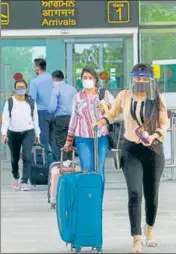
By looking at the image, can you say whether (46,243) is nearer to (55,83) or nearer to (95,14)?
(55,83)

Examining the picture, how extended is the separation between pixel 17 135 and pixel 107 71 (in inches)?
237

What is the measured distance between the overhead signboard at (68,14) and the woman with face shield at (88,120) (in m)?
7.34

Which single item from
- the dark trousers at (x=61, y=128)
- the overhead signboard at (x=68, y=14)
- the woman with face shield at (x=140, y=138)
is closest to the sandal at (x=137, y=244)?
the woman with face shield at (x=140, y=138)

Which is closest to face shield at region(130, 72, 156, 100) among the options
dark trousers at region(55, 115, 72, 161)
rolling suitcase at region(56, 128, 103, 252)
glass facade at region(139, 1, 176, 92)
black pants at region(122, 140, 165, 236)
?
black pants at region(122, 140, 165, 236)

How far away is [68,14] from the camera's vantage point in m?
18.4

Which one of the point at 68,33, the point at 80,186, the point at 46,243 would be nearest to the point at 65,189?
the point at 80,186

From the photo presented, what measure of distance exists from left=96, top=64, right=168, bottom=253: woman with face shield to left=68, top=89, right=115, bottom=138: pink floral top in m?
2.37

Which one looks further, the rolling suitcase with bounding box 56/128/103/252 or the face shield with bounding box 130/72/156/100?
the face shield with bounding box 130/72/156/100

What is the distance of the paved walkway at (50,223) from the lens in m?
8.95

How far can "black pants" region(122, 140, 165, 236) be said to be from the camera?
27.6 feet

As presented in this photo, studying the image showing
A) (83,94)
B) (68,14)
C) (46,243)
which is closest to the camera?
(46,243)

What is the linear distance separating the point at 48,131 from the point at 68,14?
155 inches

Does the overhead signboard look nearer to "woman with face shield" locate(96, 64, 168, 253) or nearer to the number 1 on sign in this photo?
the number 1 on sign

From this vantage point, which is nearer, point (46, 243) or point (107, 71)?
point (46, 243)
